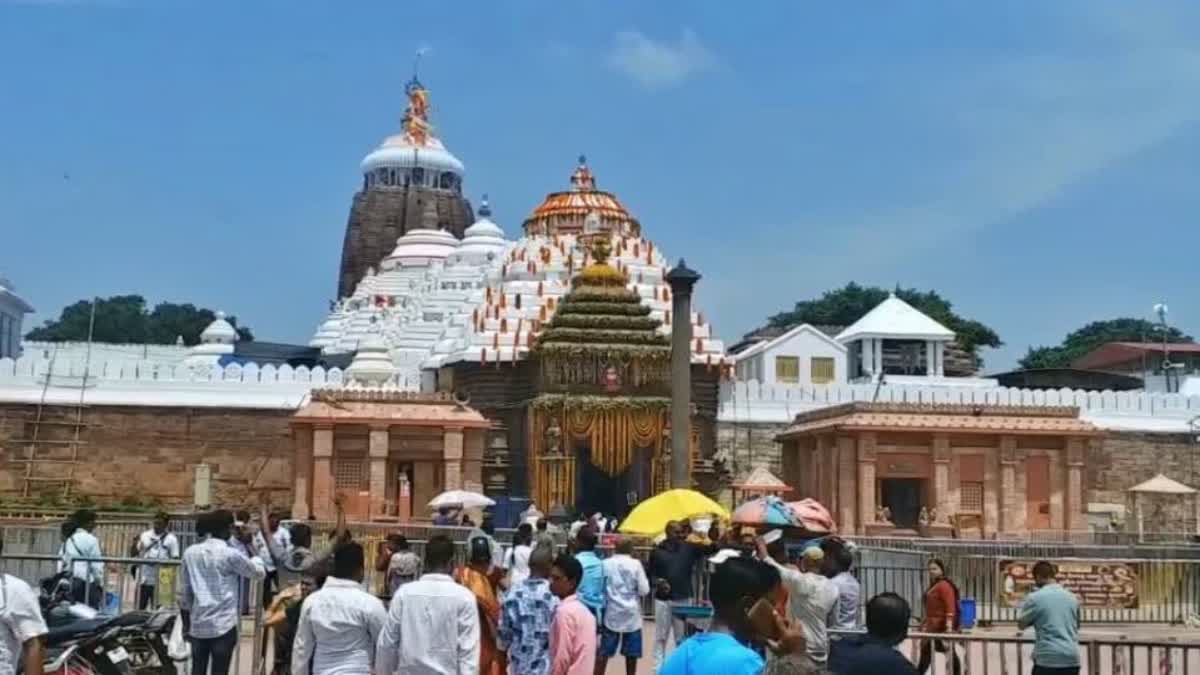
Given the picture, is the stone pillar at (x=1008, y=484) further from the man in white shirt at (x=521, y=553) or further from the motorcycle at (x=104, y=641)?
the motorcycle at (x=104, y=641)

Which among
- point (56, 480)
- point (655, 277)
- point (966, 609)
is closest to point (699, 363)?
point (655, 277)

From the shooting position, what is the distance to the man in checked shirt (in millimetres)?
10172

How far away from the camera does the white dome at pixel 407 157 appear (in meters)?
73.1

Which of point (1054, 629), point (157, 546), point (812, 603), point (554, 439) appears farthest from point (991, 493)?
point (812, 603)

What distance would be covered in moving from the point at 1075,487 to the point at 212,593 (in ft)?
98.4

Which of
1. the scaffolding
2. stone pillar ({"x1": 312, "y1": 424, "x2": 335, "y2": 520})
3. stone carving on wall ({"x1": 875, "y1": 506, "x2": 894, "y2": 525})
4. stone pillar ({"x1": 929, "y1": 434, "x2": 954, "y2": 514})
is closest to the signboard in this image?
stone carving on wall ({"x1": 875, "y1": 506, "x2": 894, "y2": 525})

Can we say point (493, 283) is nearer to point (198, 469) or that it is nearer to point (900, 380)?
point (198, 469)

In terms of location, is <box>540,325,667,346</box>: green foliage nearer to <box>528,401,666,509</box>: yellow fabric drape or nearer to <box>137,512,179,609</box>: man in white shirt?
<box>528,401,666,509</box>: yellow fabric drape

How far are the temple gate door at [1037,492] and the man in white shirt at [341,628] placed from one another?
3103 centimetres

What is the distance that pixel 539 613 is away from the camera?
8.73m

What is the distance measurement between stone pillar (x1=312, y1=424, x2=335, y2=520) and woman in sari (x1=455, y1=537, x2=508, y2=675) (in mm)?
25484

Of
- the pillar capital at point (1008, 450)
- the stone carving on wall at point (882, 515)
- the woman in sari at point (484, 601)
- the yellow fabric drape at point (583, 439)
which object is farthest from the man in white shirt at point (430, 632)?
the pillar capital at point (1008, 450)

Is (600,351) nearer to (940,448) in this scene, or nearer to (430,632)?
(940,448)

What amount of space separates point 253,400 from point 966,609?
2541cm
